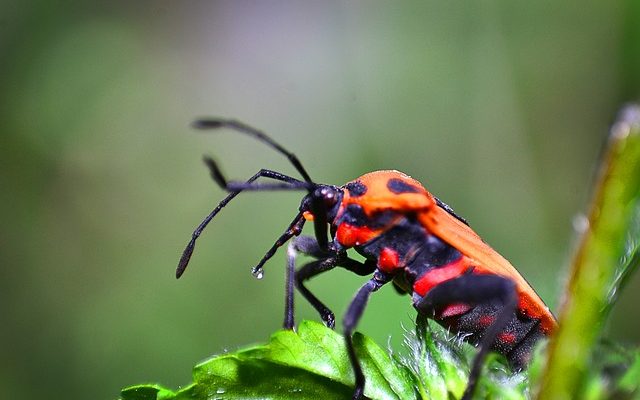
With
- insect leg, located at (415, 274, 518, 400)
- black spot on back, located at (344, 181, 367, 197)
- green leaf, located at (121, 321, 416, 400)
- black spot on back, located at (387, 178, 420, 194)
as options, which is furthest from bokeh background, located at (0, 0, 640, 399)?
green leaf, located at (121, 321, 416, 400)

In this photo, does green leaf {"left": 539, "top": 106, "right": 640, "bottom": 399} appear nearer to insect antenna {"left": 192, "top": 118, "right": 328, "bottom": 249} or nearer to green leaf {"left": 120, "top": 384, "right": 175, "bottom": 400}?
green leaf {"left": 120, "top": 384, "right": 175, "bottom": 400}

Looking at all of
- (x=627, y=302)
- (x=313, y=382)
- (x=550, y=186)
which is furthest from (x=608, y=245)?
(x=550, y=186)

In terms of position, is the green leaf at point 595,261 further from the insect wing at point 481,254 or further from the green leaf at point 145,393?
the insect wing at point 481,254

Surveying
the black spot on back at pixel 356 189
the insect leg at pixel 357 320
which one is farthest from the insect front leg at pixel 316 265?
the black spot on back at pixel 356 189

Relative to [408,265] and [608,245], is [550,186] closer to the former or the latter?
[408,265]

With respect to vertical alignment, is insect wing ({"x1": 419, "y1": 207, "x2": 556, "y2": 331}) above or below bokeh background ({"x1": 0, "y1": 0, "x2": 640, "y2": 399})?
above

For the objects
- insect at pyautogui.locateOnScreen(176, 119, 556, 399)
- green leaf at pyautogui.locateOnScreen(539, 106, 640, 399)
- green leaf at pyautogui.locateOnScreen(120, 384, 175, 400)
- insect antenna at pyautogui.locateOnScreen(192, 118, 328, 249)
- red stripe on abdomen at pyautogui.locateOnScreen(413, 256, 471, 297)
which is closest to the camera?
green leaf at pyautogui.locateOnScreen(539, 106, 640, 399)
